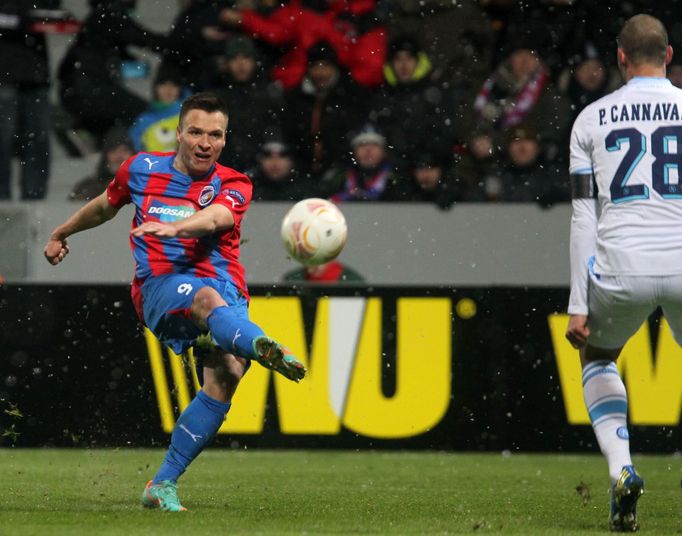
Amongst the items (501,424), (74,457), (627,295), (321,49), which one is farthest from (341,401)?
(627,295)

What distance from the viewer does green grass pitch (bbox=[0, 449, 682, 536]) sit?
5.44 metres

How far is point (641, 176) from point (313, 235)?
171cm

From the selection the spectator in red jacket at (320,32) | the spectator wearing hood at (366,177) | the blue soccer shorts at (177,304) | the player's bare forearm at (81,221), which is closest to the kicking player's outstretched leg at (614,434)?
the blue soccer shorts at (177,304)

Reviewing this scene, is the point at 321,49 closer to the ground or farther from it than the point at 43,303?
farther from it

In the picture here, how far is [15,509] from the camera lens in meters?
5.90

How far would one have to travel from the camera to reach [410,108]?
36.2 ft

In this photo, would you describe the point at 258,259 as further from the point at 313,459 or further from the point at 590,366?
the point at 590,366

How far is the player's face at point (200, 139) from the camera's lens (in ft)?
20.1

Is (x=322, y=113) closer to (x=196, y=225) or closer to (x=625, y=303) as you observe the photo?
(x=196, y=225)

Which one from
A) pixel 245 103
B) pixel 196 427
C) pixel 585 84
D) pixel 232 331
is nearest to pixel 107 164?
pixel 245 103

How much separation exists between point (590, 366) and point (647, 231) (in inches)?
26.6

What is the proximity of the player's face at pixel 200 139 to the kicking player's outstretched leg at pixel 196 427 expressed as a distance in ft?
2.88

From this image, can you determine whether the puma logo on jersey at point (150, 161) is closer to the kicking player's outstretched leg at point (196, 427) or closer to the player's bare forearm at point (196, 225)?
the player's bare forearm at point (196, 225)

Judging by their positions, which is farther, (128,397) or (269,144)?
(269,144)
